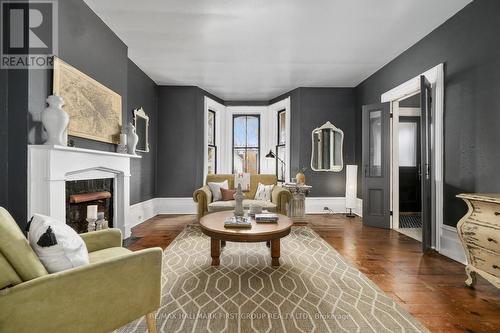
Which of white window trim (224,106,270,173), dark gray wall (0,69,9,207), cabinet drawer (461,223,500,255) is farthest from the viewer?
white window trim (224,106,270,173)

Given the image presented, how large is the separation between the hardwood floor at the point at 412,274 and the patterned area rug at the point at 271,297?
0.19 m

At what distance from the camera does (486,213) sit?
2.06m

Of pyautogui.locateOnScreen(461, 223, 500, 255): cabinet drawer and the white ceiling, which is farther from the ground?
the white ceiling

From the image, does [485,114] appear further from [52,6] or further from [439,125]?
Answer: [52,6]

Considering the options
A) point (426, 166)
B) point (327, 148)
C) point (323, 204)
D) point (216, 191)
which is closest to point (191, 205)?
point (216, 191)

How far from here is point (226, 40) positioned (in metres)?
3.65

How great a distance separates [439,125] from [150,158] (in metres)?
5.13

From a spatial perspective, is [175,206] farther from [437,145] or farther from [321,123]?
[437,145]

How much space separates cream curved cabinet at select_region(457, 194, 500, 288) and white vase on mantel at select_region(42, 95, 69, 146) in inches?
148

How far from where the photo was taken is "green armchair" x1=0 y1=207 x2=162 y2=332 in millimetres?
1049

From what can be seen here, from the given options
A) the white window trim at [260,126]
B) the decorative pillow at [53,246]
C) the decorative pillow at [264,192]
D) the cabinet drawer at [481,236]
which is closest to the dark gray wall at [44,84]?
the decorative pillow at [53,246]

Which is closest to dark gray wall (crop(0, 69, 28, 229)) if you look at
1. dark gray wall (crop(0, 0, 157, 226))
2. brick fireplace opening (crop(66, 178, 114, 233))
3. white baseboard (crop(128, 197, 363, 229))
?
dark gray wall (crop(0, 0, 157, 226))

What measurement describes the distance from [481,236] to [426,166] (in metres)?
1.38

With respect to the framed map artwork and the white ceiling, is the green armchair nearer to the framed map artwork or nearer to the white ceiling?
the framed map artwork
